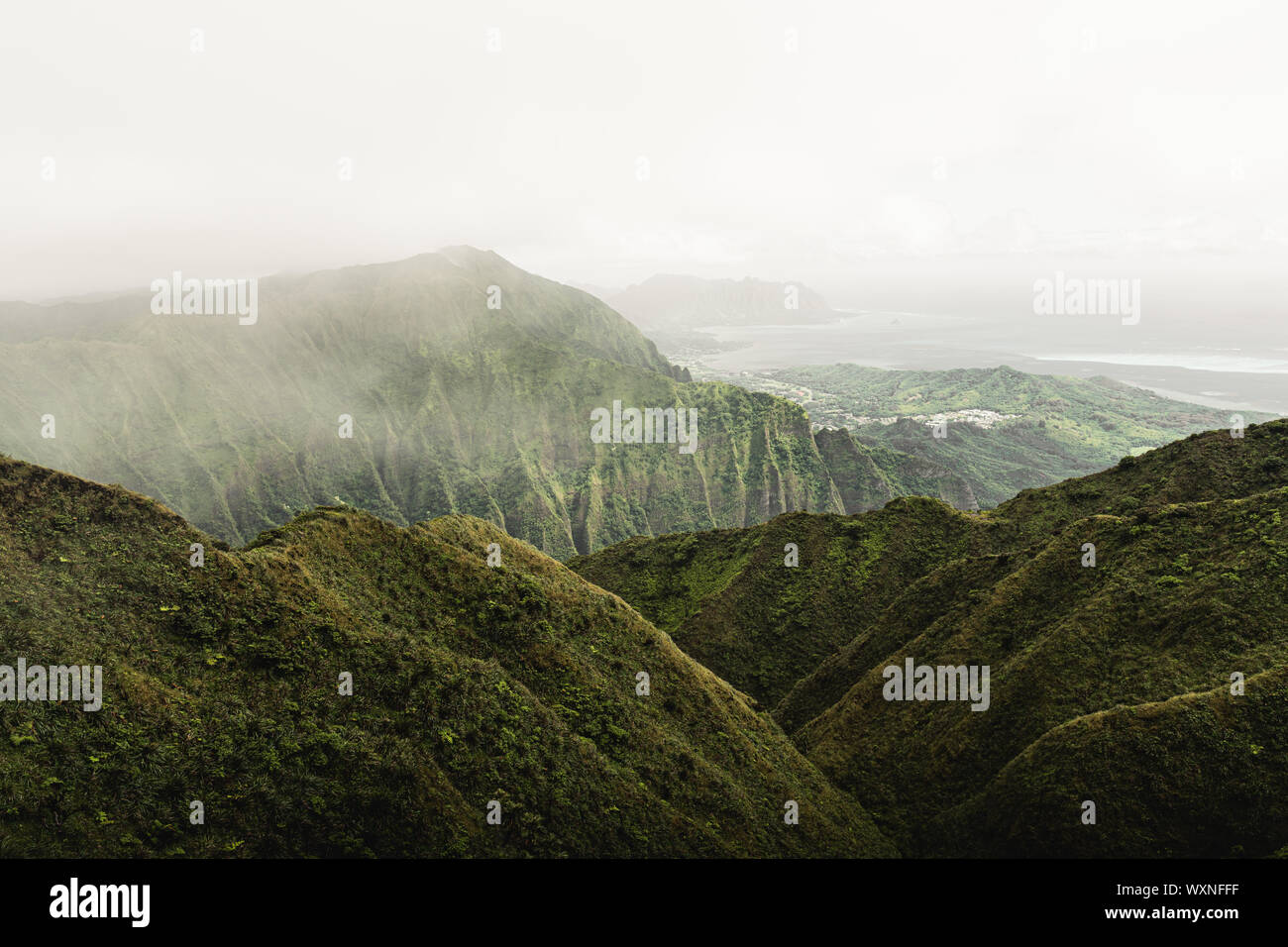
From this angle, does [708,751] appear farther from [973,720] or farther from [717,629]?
[717,629]

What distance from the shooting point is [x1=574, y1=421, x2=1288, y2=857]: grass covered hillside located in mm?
34188

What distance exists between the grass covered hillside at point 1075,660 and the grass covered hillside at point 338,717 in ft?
24.2

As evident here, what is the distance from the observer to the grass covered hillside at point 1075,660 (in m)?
34.2

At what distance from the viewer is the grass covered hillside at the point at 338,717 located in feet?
89.6

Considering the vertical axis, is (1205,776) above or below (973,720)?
above

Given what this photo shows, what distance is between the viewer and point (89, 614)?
32.7m

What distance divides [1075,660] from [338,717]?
1867 inches

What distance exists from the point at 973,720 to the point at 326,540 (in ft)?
156

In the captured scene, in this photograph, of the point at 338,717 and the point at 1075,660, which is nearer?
the point at 338,717

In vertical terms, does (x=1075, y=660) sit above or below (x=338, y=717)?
below

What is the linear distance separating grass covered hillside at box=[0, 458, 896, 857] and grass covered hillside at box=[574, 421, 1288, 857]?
7376 mm

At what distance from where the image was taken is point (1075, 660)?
45812 mm

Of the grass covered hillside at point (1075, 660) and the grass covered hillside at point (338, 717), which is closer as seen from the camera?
the grass covered hillside at point (338, 717)

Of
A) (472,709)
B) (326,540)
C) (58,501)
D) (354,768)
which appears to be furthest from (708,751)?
(58,501)
